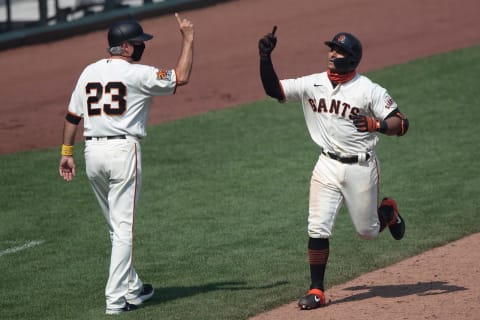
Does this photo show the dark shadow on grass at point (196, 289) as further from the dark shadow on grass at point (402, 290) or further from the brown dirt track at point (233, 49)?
the brown dirt track at point (233, 49)

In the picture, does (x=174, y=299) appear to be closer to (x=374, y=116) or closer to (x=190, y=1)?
(x=374, y=116)

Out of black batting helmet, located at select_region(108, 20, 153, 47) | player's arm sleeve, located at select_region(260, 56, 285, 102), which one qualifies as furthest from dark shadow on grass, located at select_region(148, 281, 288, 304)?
black batting helmet, located at select_region(108, 20, 153, 47)

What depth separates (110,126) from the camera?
6.91 metres

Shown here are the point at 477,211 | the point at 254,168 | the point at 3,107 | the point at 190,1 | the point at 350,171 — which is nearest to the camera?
the point at 350,171

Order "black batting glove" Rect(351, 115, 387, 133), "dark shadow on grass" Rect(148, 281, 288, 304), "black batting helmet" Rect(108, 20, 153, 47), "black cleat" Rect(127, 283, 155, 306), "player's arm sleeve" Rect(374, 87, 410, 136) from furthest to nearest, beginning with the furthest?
"dark shadow on grass" Rect(148, 281, 288, 304)
"black cleat" Rect(127, 283, 155, 306)
"black batting helmet" Rect(108, 20, 153, 47)
"player's arm sleeve" Rect(374, 87, 410, 136)
"black batting glove" Rect(351, 115, 387, 133)

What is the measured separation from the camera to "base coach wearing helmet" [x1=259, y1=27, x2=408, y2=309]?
6.85 m

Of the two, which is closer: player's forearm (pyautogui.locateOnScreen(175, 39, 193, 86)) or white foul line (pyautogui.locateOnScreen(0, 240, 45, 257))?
player's forearm (pyautogui.locateOnScreen(175, 39, 193, 86))

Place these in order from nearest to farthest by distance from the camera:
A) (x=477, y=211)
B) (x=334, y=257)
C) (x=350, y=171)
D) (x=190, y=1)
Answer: (x=350, y=171) → (x=334, y=257) → (x=477, y=211) → (x=190, y=1)

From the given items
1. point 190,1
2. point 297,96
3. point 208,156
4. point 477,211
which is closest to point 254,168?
point 208,156

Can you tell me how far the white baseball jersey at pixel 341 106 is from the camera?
6.84 metres

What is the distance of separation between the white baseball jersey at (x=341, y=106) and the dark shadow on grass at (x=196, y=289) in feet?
4.33

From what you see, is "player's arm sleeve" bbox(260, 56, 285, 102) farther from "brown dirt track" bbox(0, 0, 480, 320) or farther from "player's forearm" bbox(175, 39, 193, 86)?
"brown dirt track" bbox(0, 0, 480, 320)

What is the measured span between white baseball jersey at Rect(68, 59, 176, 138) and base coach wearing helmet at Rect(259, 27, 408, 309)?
756mm

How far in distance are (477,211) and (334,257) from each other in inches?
78.0
